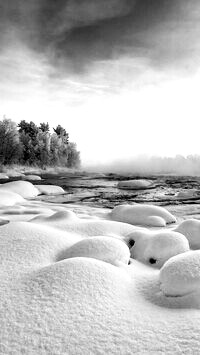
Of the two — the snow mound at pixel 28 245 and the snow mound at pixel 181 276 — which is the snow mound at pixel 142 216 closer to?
the snow mound at pixel 28 245

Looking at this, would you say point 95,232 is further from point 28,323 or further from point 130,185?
point 130,185

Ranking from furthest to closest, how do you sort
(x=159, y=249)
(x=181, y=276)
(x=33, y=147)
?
(x=33, y=147) < (x=159, y=249) < (x=181, y=276)

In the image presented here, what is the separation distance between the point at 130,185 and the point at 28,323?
16.7 metres

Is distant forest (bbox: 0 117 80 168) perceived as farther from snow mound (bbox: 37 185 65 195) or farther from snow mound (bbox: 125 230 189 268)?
snow mound (bbox: 125 230 189 268)

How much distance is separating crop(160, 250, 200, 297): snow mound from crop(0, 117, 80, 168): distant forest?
42121 mm

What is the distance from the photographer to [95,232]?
13.8ft

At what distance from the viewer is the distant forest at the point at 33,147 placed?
4153 cm

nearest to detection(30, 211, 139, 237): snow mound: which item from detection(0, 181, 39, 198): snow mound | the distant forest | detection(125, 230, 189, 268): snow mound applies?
detection(125, 230, 189, 268): snow mound

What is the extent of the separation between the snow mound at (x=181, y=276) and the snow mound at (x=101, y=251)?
65 centimetres

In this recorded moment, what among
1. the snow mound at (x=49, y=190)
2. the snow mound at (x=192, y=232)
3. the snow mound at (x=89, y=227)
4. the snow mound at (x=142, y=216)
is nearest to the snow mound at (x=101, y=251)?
the snow mound at (x=89, y=227)

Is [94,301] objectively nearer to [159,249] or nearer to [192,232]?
[159,249]

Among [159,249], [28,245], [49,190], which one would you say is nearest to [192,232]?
[159,249]

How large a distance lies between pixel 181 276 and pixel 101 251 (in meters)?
0.95

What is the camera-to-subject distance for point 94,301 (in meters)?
1.92
